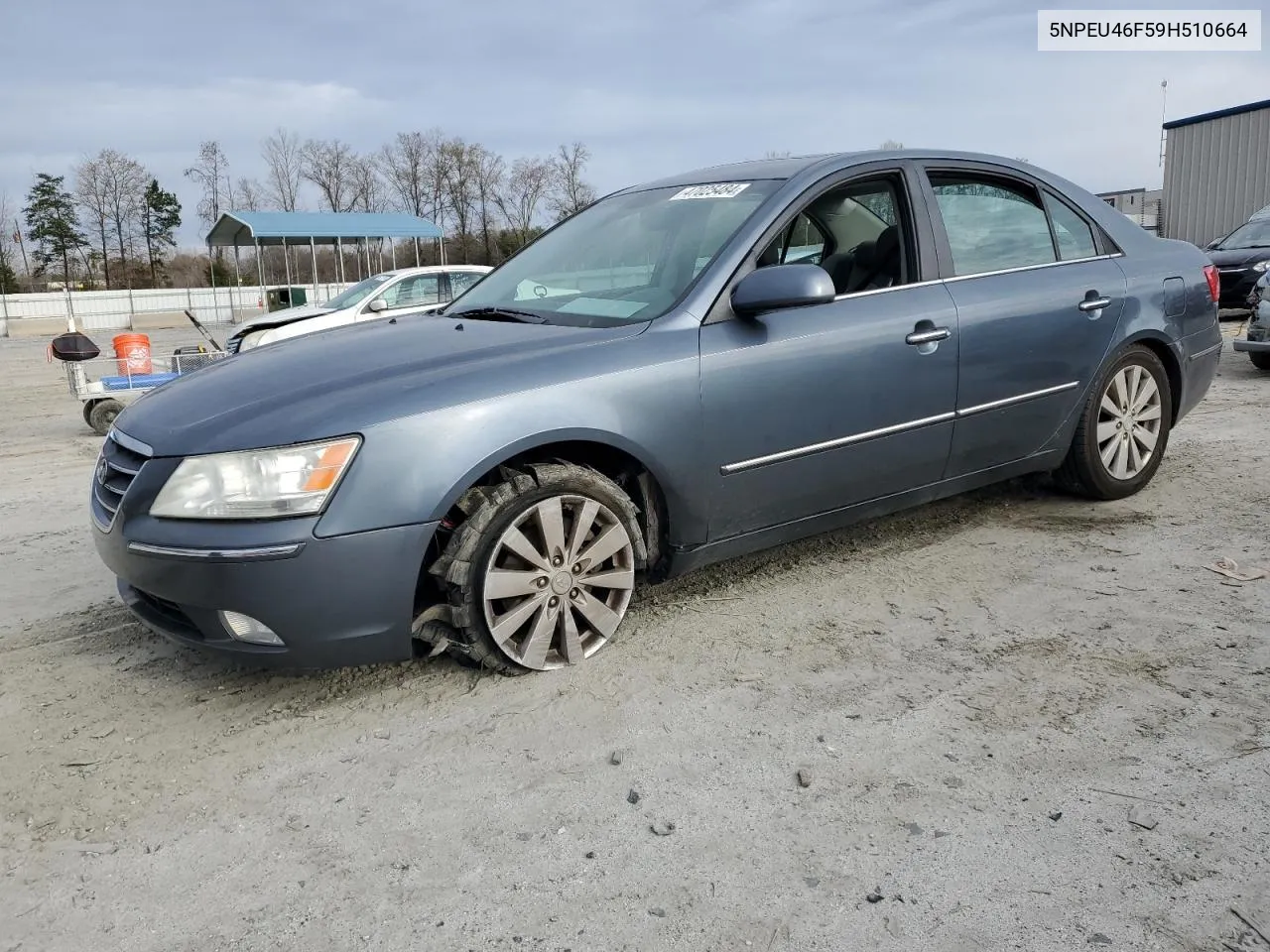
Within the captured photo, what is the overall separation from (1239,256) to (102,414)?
47.1ft

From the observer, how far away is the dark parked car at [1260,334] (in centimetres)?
880

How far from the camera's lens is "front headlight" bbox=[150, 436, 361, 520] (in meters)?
2.74

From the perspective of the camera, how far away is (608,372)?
10.4ft

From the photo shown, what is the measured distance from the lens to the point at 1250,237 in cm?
1464

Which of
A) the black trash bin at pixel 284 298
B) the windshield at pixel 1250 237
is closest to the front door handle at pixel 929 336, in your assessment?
the windshield at pixel 1250 237

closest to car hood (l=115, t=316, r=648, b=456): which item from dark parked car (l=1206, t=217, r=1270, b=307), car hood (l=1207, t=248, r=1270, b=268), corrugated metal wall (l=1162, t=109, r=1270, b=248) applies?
dark parked car (l=1206, t=217, r=1270, b=307)

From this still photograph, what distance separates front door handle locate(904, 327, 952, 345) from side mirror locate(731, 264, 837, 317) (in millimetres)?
566

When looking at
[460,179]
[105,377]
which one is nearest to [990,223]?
[105,377]

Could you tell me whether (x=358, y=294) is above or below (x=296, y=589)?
above

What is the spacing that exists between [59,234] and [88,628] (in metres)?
60.5

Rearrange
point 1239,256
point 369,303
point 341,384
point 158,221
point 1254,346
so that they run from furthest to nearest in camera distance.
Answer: point 158,221
point 1239,256
point 369,303
point 1254,346
point 341,384

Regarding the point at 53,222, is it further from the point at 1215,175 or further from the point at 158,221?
the point at 1215,175

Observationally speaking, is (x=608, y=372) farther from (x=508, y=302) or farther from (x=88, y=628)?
(x=88, y=628)

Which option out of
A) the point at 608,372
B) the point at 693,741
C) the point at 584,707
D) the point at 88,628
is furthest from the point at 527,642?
the point at 88,628
